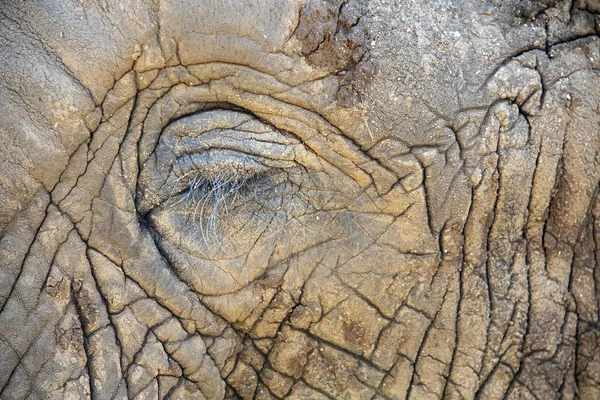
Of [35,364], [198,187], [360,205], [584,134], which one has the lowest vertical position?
[35,364]

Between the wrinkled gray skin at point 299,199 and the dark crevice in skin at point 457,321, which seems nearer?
the wrinkled gray skin at point 299,199

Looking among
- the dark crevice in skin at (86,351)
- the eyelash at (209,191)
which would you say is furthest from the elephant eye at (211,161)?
the dark crevice in skin at (86,351)

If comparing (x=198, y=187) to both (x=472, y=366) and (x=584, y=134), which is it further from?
(x=584, y=134)

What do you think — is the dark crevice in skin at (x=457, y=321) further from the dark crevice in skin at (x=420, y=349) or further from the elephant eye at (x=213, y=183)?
the elephant eye at (x=213, y=183)

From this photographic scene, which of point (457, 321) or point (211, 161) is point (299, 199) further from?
point (457, 321)

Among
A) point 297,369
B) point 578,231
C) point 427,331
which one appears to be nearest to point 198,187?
point 297,369

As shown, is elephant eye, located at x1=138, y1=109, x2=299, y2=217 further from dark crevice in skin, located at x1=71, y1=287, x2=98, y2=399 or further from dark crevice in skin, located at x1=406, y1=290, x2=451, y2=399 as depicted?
dark crevice in skin, located at x1=406, y1=290, x2=451, y2=399

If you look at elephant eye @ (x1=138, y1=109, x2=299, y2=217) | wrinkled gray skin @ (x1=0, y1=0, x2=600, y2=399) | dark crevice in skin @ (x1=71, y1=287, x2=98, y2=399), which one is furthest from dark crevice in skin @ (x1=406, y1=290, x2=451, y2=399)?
dark crevice in skin @ (x1=71, y1=287, x2=98, y2=399)

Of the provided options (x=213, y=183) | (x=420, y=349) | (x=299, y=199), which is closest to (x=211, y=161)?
(x=213, y=183)
